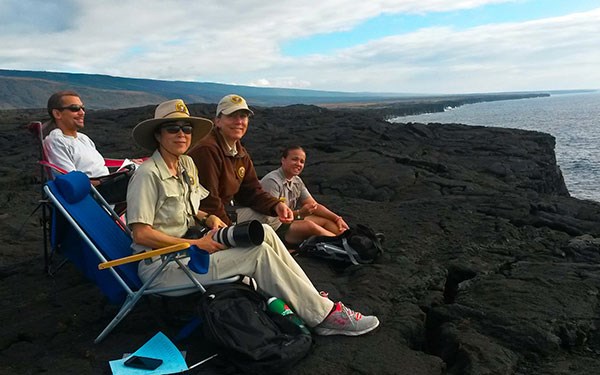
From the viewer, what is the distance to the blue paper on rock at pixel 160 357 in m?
3.60

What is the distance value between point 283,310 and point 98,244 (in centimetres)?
168

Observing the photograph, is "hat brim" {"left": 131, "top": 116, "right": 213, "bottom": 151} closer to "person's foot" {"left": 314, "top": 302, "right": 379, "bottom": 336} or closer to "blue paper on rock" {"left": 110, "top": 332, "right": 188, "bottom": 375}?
"blue paper on rock" {"left": 110, "top": 332, "right": 188, "bottom": 375}

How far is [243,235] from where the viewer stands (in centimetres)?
387

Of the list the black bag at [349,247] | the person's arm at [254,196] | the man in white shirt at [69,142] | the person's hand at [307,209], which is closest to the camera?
the man in white shirt at [69,142]

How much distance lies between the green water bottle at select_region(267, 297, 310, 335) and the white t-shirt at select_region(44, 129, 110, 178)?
116 inches

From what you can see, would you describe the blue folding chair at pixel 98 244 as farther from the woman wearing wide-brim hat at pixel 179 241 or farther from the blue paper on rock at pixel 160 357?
the blue paper on rock at pixel 160 357

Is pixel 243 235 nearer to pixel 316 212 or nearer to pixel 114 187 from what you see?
pixel 114 187

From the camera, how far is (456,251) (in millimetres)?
6969

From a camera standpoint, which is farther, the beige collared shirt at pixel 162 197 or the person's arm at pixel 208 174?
the person's arm at pixel 208 174

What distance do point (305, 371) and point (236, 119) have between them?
8.76ft

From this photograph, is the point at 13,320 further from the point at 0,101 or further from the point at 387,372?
the point at 0,101

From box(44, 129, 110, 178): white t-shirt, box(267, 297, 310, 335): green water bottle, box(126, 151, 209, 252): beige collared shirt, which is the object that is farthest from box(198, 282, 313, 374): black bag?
box(44, 129, 110, 178): white t-shirt

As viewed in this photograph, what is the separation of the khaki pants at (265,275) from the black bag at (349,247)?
2.10m

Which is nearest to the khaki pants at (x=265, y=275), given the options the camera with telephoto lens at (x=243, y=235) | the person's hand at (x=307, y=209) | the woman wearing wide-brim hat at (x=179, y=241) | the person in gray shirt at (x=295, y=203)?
the woman wearing wide-brim hat at (x=179, y=241)
